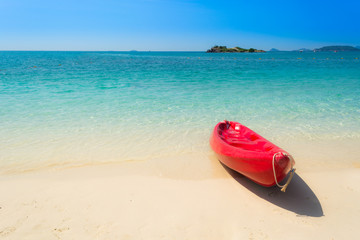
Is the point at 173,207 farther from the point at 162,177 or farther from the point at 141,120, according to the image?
the point at 141,120

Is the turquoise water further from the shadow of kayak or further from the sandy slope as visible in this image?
the shadow of kayak

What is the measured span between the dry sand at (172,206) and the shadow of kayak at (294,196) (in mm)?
17

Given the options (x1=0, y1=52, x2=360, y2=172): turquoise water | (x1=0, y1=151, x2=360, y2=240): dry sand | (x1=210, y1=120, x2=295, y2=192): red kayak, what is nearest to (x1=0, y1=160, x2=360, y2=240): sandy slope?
(x1=0, y1=151, x2=360, y2=240): dry sand

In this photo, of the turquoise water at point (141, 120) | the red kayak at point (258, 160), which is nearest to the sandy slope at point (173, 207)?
the red kayak at point (258, 160)

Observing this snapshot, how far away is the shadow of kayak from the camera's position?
154 inches

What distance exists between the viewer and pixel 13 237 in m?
3.23

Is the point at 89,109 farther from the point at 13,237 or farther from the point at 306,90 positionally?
the point at 306,90

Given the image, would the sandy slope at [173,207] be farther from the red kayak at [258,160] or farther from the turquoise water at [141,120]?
the turquoise water at [141,120]

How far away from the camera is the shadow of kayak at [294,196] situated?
154 inches

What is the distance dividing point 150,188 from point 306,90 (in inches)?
567

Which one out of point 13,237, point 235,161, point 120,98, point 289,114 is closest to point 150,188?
point 235,161

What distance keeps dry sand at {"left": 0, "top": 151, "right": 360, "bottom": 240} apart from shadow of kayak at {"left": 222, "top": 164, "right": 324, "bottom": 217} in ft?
0.06

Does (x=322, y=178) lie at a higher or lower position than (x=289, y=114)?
lower

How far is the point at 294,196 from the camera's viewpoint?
167 inches
